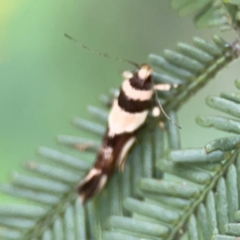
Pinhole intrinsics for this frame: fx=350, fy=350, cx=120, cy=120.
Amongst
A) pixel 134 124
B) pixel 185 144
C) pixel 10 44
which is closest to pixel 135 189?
pixel 134 124

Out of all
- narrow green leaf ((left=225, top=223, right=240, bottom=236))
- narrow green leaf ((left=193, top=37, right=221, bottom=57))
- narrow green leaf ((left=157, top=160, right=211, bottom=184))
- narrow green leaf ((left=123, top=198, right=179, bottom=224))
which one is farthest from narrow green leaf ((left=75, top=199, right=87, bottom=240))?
narrow green leaf ((left=193, top=37, right=221, bottom=57))

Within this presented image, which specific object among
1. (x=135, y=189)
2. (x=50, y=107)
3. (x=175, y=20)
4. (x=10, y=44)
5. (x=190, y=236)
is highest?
(x=10, y=44)

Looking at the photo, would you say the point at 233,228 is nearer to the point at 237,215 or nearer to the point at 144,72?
the point at 237,215

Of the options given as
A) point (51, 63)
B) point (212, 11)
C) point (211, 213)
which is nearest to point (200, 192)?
point (211, 213)

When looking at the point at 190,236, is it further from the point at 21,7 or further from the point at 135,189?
the point at 21,7

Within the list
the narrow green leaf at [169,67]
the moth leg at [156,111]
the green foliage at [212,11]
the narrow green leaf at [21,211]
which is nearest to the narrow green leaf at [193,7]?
the green foliage at [212,11]

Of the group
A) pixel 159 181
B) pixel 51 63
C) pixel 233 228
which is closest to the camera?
pixel 233 228
